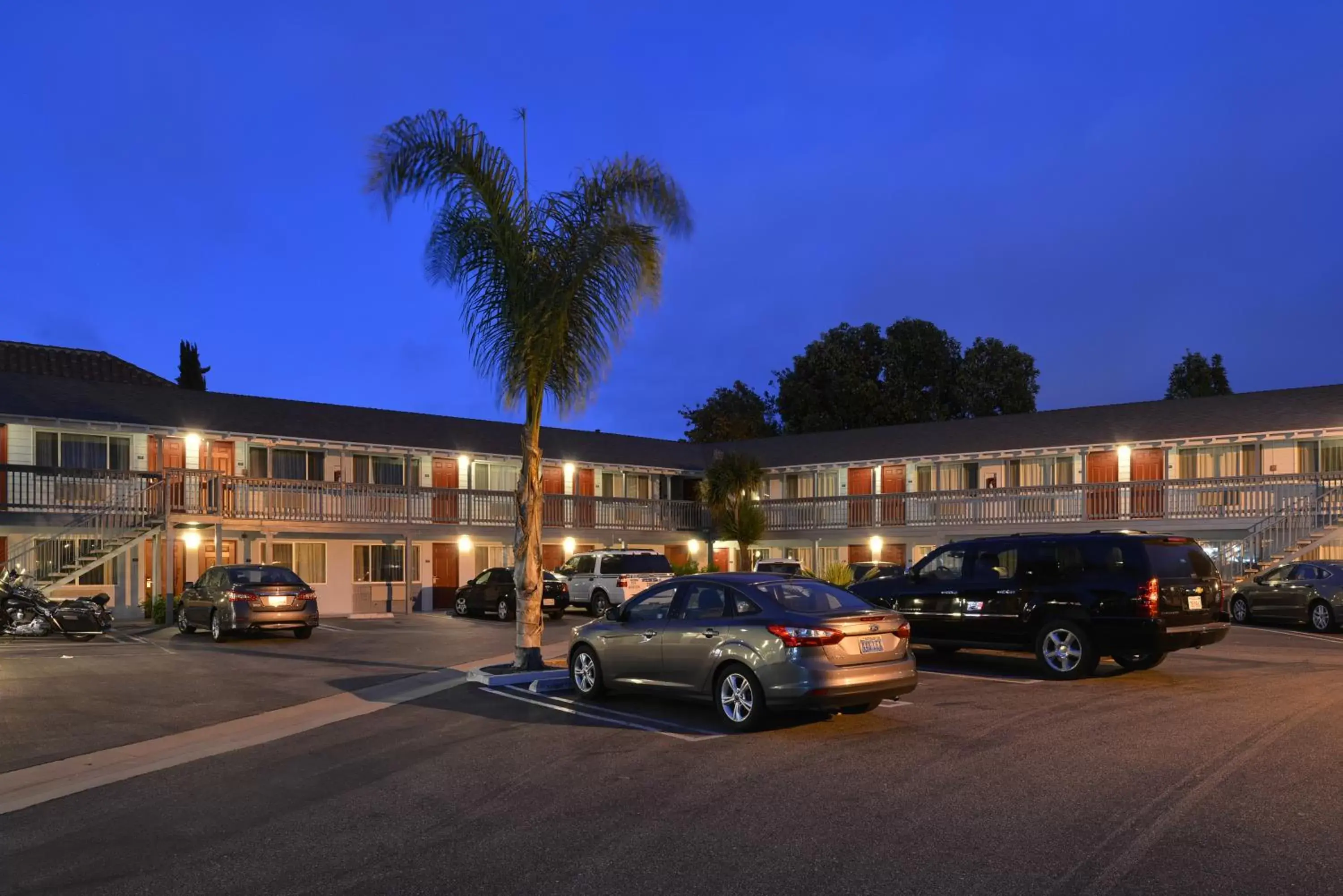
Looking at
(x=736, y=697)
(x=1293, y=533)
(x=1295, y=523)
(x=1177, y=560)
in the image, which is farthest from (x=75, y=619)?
(x=1295, y=523)

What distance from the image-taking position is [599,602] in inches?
1187

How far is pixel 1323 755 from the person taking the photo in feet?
30.0

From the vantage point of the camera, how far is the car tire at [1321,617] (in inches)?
861

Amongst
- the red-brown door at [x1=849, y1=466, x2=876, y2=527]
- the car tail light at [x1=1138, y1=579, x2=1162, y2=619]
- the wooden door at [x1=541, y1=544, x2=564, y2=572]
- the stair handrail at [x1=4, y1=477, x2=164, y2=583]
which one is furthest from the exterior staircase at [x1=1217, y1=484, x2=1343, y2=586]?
the stair handrail at [x1=4, y1=477, x2=164, y2=583]

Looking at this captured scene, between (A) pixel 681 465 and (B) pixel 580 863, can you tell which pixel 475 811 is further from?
(A) pixel 681 465

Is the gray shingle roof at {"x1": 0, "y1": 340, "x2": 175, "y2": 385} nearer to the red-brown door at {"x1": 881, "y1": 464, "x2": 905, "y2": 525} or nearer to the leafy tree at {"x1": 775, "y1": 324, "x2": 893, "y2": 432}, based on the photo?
the red-brown door at {"x1": 881, "y1": 464, "x2": 905, "y2": 525}

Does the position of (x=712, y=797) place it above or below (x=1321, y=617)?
above

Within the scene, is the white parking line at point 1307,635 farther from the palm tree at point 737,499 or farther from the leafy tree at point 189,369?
the leafy tree at point 189,369

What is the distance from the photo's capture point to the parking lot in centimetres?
632

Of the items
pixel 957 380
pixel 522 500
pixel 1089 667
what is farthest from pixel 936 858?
pixel 957 380

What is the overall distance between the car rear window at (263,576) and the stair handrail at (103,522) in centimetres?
562

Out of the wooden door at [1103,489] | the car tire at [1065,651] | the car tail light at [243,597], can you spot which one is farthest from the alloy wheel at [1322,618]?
the car tail light at [243,597]

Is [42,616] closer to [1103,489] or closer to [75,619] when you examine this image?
[75,619]

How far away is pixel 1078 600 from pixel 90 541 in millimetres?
23189
